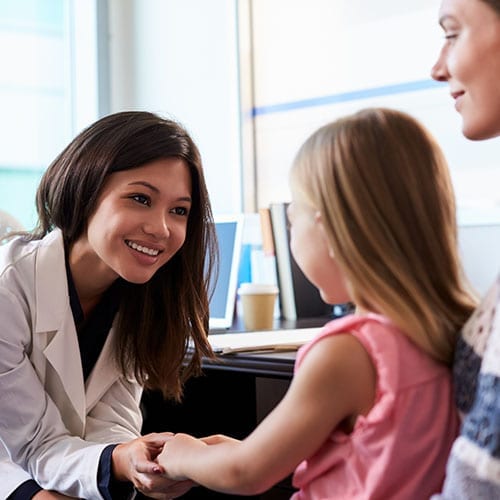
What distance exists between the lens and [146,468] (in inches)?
47.9

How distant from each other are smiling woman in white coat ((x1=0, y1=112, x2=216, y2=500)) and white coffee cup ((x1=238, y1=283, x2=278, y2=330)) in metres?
0.43

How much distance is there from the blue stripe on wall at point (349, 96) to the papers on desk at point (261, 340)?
832 mm

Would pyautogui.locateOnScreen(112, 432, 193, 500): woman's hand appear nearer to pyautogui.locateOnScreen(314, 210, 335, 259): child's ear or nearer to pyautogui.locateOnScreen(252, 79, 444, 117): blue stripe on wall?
pyautogui.locateOnScreen(314, 210, 335, 259): child's ear

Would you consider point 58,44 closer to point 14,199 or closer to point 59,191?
point 14,199

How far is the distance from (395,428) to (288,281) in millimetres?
1386

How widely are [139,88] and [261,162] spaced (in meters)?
0.55

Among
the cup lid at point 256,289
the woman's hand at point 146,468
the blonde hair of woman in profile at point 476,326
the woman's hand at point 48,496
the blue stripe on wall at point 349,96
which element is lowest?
the woman's hand at point 48,496

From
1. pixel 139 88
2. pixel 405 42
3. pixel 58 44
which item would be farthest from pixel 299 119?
pixel 58 44

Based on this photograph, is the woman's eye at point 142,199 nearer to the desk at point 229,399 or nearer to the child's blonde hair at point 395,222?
the desk at point 229,399

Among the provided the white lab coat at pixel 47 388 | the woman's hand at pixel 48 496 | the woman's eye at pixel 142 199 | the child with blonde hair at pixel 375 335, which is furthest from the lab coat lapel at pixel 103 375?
the child with blonde hair at pixel 375 335

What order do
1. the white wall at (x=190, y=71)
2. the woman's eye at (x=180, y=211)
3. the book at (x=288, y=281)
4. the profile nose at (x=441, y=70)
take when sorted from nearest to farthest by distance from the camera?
the profile nose at (x=441, y=70) → the woman's eye at (x=180, y=211) → the book at (x=288, y=281) → the white wall at (x=190, y=71)

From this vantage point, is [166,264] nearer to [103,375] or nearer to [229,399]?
[103,375]

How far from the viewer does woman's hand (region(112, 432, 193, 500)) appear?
1.21 m

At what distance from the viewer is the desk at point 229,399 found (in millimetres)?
1485
